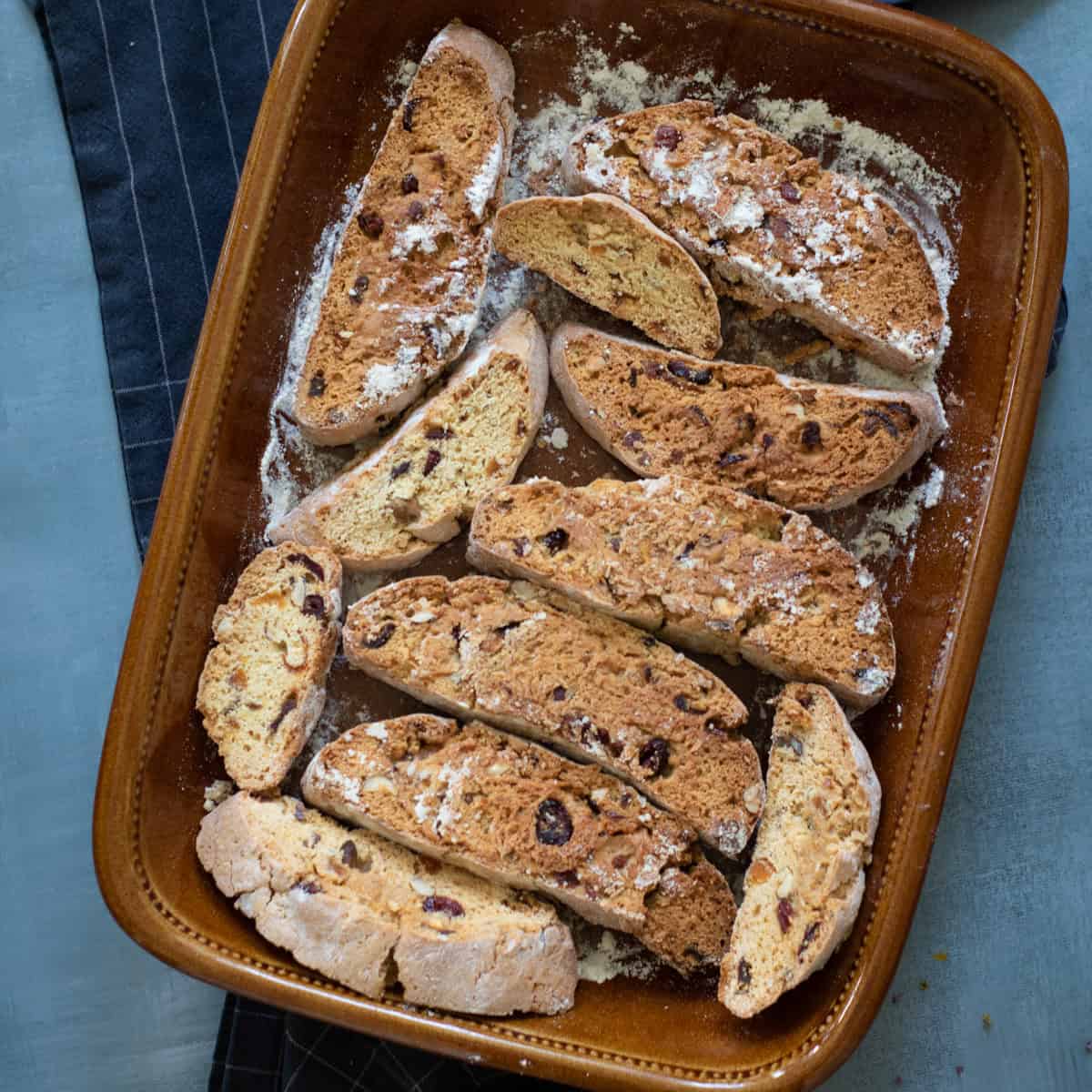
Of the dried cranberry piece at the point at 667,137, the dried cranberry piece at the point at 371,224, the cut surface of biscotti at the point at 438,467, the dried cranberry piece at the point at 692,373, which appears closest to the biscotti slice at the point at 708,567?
the cut surface of biscotti at the point at 438,467

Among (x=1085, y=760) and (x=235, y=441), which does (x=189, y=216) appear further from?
(x=1085, y=760)

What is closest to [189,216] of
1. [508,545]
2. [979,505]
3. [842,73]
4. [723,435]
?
[508,545]

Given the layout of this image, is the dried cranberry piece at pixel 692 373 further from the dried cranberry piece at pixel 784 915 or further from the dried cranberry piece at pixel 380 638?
the dried cranberry piece at pixel 784 915

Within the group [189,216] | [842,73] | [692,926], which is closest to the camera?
[692,926]

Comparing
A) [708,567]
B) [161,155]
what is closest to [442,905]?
[708,567]

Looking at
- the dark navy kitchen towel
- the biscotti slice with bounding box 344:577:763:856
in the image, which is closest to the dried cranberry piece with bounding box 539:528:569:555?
the biscotti slice with bounding box 344:577:763:856

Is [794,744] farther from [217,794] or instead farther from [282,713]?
[217,794]
